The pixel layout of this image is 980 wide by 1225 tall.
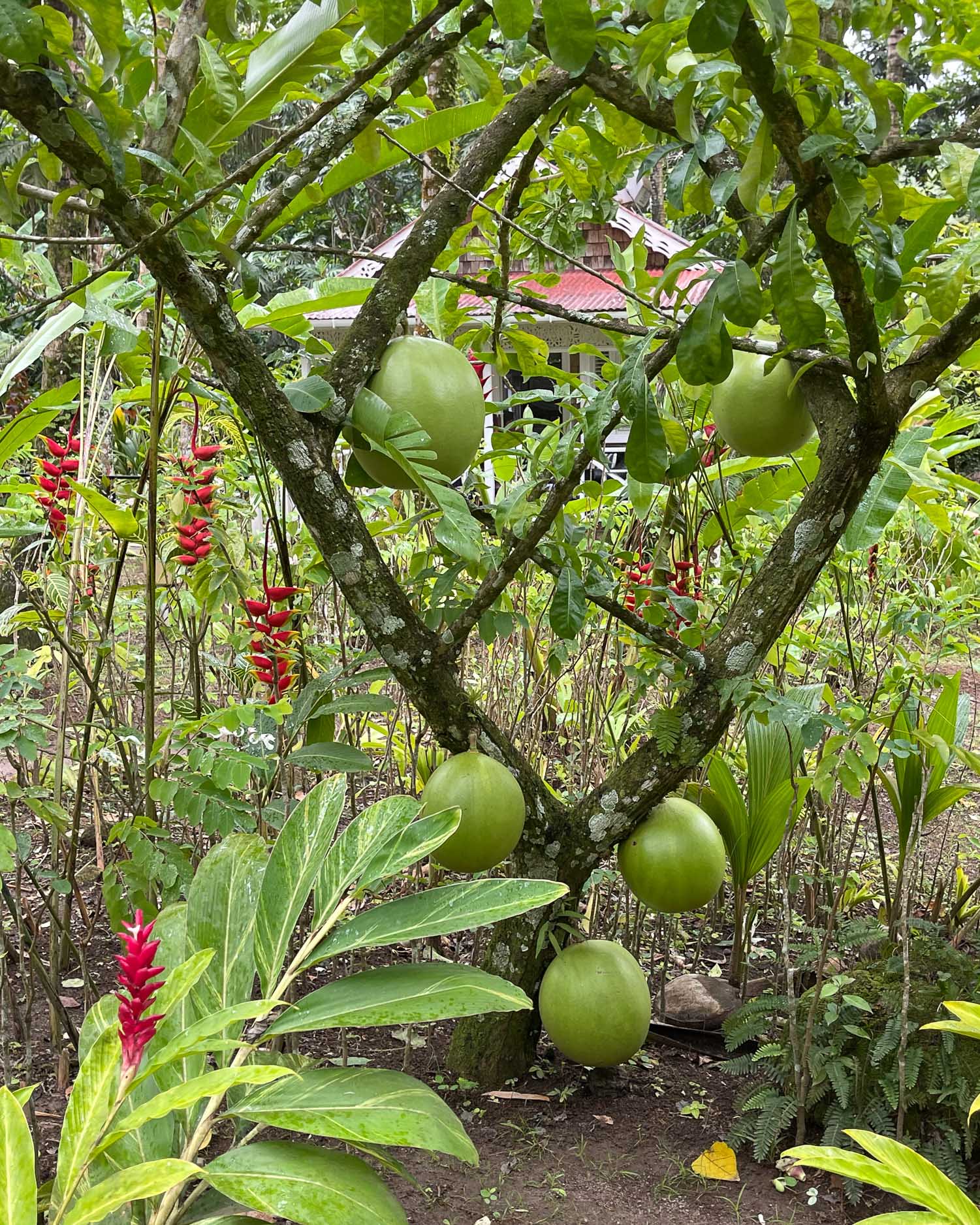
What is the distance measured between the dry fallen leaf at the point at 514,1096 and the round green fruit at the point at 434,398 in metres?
1.21

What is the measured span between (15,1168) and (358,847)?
17.4 inches

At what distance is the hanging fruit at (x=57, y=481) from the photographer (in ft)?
5.69

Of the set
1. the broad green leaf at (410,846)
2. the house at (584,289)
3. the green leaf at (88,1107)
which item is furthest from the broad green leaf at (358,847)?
the house at (584,289)

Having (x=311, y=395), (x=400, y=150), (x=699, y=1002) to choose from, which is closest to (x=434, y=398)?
(x=311, y=395)

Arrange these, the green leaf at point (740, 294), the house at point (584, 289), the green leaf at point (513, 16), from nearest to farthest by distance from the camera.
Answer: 1. the green leaf at point (513, 16)
2. the green leaf at point (740, 294)
3. the house at point (584, 289)

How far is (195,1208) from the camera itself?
1.04 meters

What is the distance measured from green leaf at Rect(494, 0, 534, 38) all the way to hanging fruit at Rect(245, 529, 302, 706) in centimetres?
92

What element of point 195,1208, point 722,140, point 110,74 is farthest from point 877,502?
point 195,1208

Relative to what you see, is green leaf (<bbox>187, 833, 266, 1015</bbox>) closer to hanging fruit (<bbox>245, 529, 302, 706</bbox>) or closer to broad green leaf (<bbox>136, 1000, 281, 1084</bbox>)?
broad green leaf (<bbox>136, 1000, 281, 1084</bbox>)

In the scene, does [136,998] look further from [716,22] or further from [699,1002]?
[699,1002]

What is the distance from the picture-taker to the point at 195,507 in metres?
1.80

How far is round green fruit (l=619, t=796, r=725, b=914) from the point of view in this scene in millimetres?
1897

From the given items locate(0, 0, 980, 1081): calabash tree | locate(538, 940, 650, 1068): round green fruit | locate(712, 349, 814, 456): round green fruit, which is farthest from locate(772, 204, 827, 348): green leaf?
locate(538, 940, 650, 1068): round green fruit

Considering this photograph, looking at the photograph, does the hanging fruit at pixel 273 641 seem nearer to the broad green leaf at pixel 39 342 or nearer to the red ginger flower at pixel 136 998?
the broad green leaf at pixel 39 342
